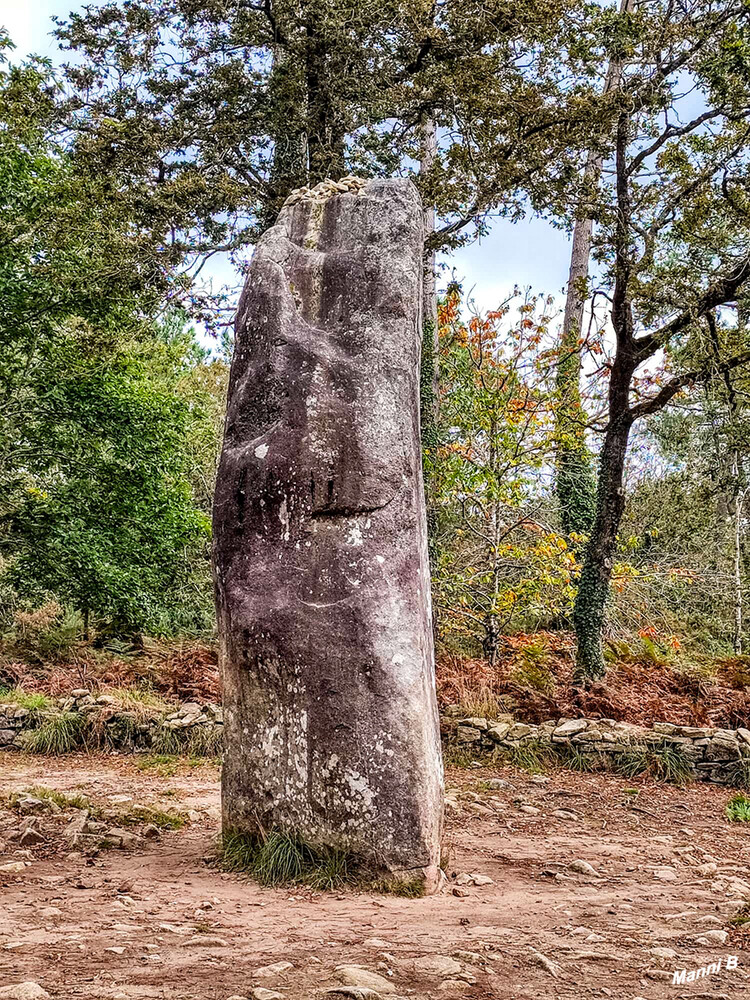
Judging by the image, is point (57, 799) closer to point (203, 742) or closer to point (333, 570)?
point (203, 742)

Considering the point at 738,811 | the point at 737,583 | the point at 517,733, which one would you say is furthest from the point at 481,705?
the point at 737,583

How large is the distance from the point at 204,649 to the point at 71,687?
2453mm

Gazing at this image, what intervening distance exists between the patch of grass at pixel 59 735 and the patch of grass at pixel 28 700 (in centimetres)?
29

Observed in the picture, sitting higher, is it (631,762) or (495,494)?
(495,494)

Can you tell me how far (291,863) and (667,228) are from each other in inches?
402

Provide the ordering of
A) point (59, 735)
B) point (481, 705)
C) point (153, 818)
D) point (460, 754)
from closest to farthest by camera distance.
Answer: point (153, 818)
point (460, 754)
point (59, 735)
point (481, 705)

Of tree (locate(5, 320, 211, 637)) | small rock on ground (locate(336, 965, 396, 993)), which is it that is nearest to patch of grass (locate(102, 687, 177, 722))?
tree (locate(5, 320, 211, 637))

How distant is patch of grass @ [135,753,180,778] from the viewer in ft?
30.9

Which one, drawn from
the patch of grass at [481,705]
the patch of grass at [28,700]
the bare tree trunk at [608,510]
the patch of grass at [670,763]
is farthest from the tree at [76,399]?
the patch of grass at [670,763]

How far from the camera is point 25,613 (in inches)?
618

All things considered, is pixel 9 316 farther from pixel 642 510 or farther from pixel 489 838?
pixel 642 510

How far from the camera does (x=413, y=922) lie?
4.24 metres

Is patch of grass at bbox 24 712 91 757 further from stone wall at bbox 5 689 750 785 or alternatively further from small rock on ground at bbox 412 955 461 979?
small rock on ground at bbox 412 955 461 979

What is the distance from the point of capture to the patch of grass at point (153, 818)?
6.70m
